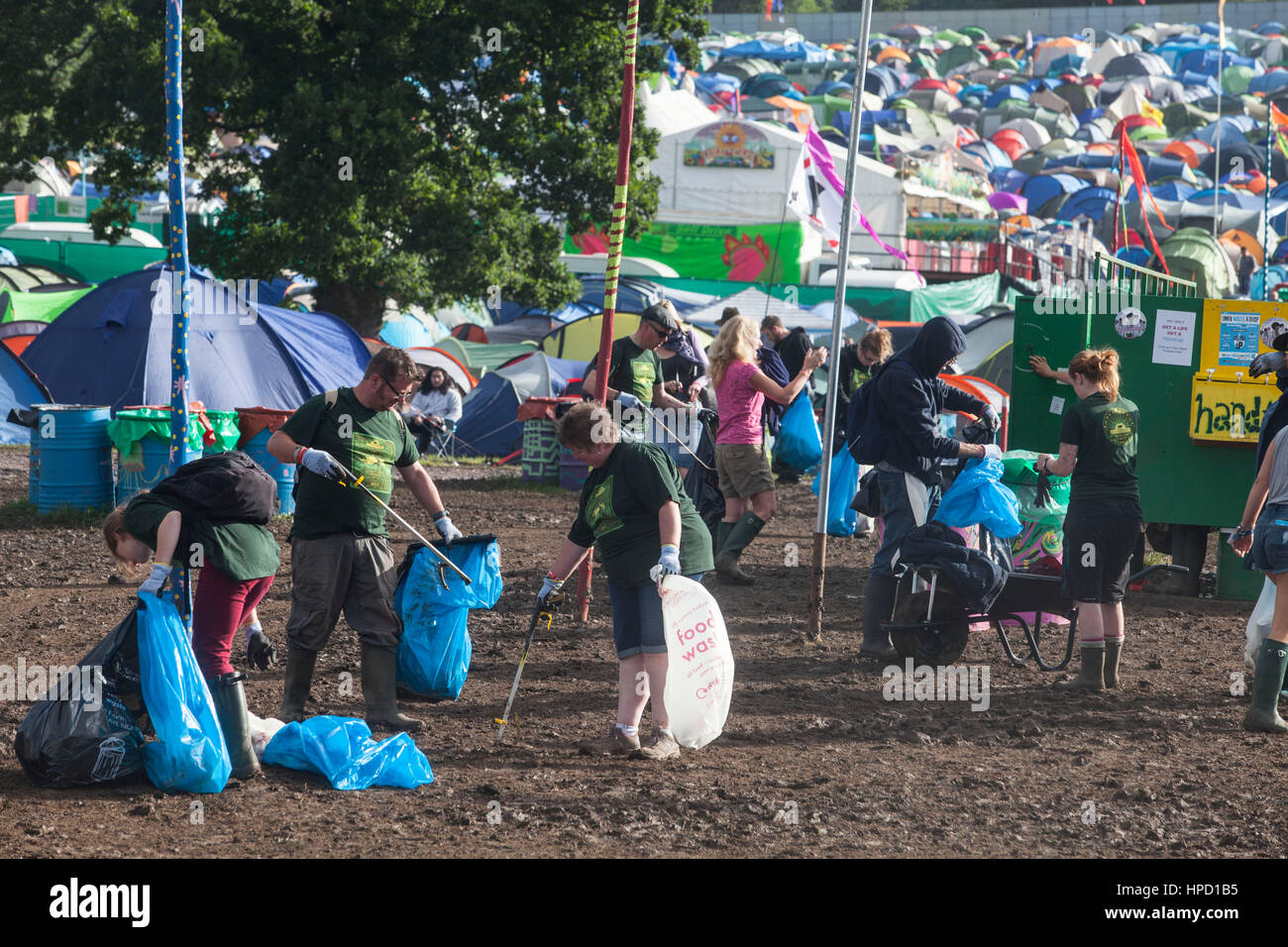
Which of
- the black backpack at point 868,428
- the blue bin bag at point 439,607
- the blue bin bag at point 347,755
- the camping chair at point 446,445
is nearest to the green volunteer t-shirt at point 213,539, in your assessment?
the blue bin bag at point 347,755

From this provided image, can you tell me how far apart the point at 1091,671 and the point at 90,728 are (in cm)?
445

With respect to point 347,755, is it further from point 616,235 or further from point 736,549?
point 736,549

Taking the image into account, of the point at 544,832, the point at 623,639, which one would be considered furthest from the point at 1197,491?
the point at 544,832

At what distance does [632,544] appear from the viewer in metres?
5.34

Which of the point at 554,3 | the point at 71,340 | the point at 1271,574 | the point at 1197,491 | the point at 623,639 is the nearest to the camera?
the point at 623,639

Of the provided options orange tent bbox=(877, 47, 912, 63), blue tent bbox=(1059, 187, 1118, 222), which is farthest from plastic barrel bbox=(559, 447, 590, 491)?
orange tent bbox=(877, 47, 912, 63)

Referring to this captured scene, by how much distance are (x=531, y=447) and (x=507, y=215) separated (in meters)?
4.43

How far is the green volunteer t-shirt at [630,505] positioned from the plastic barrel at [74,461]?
6875mm

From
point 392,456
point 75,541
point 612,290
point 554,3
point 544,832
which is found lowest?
point 75,541

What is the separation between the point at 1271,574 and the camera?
5816 mm

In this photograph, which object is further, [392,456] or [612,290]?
[612,290]

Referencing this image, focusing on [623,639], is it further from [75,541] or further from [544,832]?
[75,541]

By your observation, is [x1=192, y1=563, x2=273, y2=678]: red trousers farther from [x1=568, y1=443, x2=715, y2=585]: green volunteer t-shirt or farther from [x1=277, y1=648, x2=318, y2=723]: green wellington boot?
[x1=568, y1=443, x2=715, y2=585]: green volunteer t-shirt

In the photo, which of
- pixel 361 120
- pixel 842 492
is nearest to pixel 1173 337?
pixel 842 492
